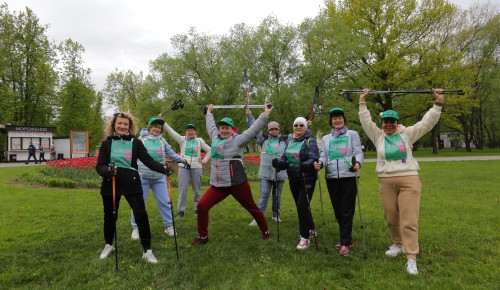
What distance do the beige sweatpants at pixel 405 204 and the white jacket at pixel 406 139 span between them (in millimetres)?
99

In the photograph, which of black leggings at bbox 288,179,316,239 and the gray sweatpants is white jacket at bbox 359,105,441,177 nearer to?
black leggings at bbox 288,179,316,239

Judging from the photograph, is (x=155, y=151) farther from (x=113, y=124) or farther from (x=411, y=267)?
(x=411, y=267)

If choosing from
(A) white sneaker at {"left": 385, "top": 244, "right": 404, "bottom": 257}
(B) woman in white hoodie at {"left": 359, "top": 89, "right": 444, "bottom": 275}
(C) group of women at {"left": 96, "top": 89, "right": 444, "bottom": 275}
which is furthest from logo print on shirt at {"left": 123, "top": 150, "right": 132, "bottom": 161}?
(A) white sneaker at {"left": 385, "top": 244, "right": 404, "bottom": 257}

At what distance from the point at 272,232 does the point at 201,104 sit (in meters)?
26.0

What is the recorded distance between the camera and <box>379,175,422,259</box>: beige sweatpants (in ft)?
14.7

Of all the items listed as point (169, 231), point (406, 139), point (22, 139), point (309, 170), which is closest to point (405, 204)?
point (406, 139)

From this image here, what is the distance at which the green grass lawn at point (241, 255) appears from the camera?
4082 millimetres

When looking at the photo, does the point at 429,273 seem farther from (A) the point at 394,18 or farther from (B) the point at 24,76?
(B) the point at 24,76

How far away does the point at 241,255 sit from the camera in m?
5.04

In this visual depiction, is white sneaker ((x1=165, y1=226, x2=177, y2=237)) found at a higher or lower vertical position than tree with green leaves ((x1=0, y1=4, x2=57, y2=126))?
lower

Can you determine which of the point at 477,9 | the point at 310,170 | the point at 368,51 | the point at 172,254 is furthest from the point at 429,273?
the point at 477,9

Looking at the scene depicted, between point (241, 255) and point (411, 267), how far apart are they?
2379mm

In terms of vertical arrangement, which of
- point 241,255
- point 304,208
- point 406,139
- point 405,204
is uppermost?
point 406,139

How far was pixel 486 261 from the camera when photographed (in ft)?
15.3
